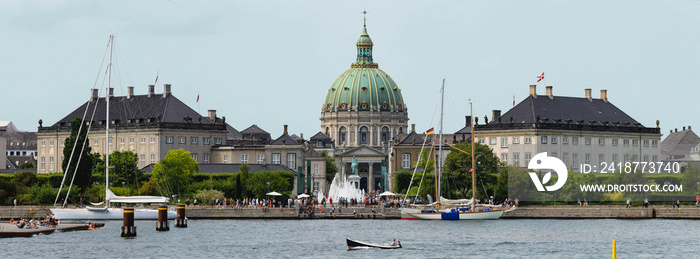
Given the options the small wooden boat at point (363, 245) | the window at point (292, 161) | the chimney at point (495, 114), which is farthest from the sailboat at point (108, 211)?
the chimney at point (495, 114)

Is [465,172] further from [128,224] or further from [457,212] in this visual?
[128,224]

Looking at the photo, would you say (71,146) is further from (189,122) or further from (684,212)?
(684,212)

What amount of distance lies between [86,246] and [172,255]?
25.2 feet

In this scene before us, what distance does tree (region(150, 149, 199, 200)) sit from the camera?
457ft

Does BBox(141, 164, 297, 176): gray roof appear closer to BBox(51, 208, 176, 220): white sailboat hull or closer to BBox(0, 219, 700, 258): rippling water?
BBox(51, 208, 176, 220): white sailboat hull

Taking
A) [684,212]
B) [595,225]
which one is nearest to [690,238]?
[595,225]

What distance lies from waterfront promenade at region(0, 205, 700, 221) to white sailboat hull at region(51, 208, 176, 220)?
289 centimetres

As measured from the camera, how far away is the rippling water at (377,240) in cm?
8550

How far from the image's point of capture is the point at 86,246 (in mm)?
89125

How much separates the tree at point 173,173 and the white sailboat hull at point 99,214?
1829 centimetres

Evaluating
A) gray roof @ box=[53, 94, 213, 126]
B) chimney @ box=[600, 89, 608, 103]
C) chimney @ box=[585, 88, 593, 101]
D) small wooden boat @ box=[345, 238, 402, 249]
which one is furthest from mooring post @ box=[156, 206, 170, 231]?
chimney @ box=[600, 89, 608, 103]

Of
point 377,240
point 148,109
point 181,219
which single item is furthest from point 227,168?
point 377,240

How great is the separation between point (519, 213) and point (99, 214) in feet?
113

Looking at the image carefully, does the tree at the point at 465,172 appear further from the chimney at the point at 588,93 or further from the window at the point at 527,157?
the chimney at the point at 588,93
